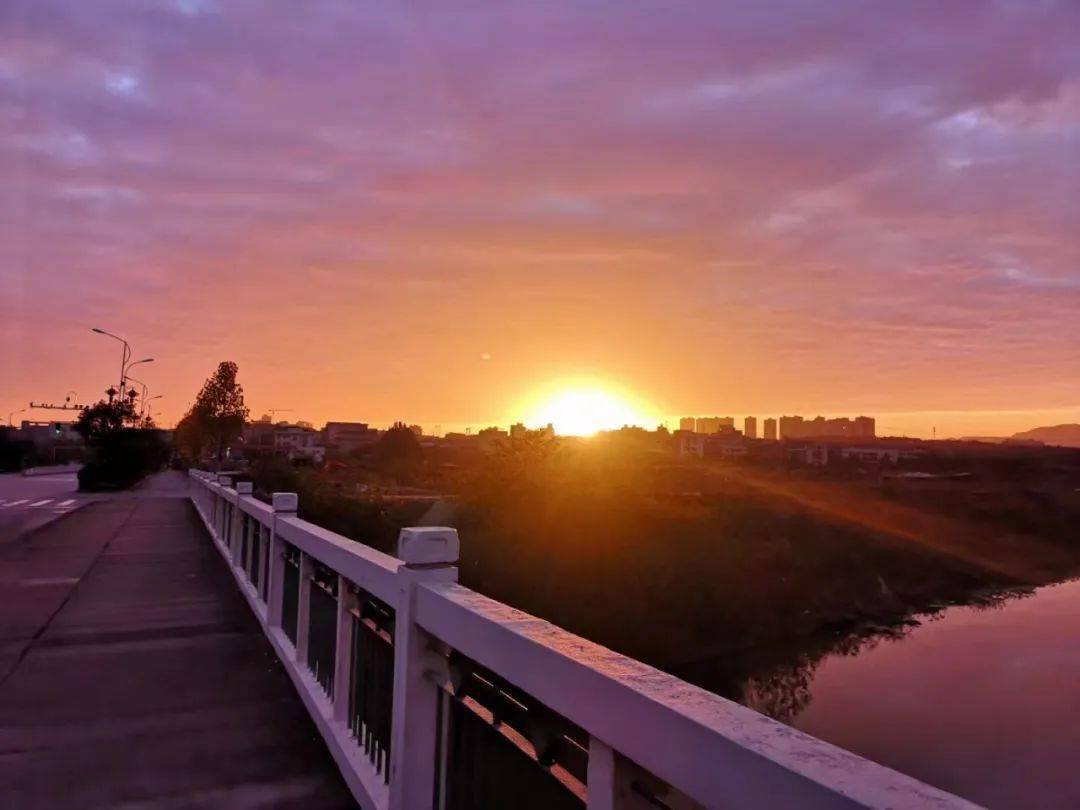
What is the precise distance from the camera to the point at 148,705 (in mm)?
4770

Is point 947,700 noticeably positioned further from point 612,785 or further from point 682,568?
point 612,785

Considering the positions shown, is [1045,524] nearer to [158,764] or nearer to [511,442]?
[511,442]

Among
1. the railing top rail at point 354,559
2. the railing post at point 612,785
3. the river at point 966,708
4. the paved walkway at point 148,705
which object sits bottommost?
the river at point 966,708

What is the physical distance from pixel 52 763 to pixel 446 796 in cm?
261

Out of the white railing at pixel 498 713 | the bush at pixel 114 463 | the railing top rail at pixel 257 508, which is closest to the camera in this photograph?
the white railing at pixel 498 713

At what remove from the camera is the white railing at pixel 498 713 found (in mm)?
1223

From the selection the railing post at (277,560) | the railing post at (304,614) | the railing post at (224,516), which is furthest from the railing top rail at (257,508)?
the railing post at (224,516)

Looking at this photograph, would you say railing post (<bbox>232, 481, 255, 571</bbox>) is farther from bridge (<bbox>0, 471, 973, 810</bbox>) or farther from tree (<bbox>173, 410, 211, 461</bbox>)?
tree (<bbox>173, 410, 211, 461</bbox>)

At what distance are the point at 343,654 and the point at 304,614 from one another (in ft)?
3.69

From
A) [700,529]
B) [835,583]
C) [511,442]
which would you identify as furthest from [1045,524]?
[511,442]

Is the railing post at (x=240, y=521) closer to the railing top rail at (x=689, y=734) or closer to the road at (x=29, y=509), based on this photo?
the railing top rail at (x=689, y=734)

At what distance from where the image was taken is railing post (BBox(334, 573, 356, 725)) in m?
3.81

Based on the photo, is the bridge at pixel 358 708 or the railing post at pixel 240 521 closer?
the bridge at pixel 358 708

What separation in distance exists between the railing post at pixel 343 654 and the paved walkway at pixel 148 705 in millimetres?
300
